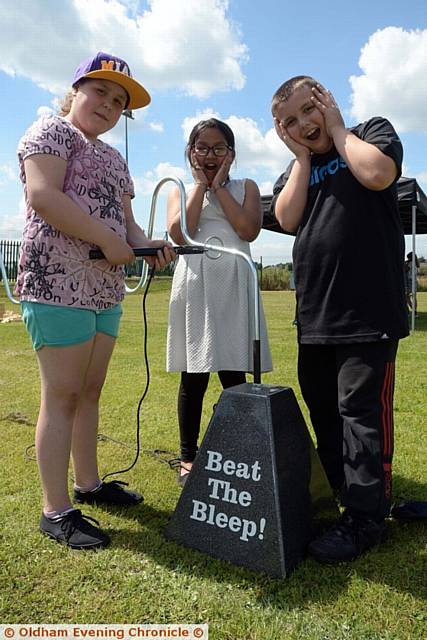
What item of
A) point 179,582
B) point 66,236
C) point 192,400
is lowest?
point 179,582

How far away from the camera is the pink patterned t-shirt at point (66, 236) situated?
1.86 m

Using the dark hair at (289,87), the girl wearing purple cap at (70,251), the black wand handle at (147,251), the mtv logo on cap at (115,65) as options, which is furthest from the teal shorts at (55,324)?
the dark hair at (289,87)

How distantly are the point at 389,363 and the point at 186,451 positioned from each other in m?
1.12

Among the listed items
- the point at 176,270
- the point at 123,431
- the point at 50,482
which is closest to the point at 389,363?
the point at 176,270

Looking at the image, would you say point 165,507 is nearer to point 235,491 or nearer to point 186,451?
point 186,451

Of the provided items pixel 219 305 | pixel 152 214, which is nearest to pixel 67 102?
pixel 152 214

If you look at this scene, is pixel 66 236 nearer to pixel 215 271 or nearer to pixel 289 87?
pixel 215 271

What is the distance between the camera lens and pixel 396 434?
3324 mm

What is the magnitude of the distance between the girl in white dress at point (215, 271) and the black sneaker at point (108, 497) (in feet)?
1.99

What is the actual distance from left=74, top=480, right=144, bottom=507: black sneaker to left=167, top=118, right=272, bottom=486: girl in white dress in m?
0.61

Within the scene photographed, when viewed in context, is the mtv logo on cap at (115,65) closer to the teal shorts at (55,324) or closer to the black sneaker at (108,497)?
the teal shorts at (55,324)

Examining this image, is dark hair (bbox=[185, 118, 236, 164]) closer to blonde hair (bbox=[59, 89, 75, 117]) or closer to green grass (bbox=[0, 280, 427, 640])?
blonde hair (bbox=[59, 89, 75, 117])

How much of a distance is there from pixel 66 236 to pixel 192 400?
1043 millimetres

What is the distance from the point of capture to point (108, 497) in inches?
92.7
